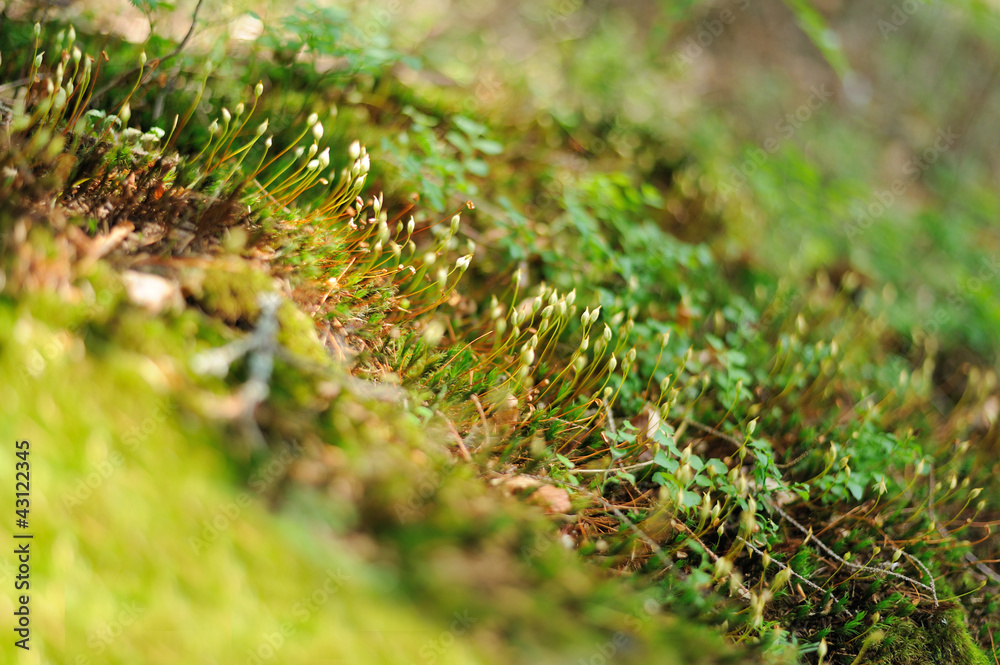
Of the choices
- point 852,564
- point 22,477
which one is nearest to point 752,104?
point 852,564

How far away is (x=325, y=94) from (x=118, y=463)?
2475mm

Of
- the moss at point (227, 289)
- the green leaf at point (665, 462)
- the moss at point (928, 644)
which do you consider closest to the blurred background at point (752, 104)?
the moss at point (227, 289)

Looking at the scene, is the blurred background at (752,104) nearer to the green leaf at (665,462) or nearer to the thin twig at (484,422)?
the thin twig at (484,422)

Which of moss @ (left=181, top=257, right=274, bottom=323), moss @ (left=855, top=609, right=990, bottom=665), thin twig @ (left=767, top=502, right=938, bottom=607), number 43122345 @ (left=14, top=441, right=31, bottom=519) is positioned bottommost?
moss @ (left=855, top=609, right=990, bottom=665)

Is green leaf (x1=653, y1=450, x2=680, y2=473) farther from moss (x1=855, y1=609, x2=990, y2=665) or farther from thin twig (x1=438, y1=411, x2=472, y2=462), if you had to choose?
moss (x1=855, y1=609, x2=990, y2=665)

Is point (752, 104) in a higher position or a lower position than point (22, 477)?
higher

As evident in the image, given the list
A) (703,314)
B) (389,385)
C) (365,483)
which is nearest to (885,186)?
(703,314)

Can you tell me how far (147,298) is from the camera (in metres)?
1.45

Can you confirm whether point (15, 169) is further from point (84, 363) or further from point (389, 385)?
point (389, 385)

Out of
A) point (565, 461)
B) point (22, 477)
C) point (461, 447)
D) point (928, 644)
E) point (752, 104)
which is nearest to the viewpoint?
point (22, 477)

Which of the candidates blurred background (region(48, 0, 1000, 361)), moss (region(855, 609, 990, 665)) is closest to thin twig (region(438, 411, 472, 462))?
blurred background (region(48, 0, 1000, 361))

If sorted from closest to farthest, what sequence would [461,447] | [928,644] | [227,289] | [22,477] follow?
[22,477] → [227,289] → [461,447] → [928,644]

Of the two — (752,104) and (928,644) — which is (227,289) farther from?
(752,104)

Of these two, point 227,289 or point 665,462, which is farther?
point 665,462
